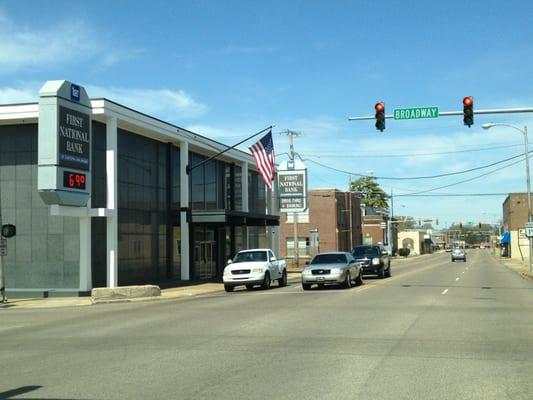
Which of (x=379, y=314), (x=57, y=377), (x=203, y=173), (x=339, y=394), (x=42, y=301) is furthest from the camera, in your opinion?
(x=203, y=173)

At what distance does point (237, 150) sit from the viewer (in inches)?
1697

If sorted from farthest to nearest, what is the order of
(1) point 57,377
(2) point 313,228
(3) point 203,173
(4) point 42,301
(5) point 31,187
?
(2) point 313,228, (3) point 203,173, (5) point 31,187, (4) point 42,301, (1) point 57,377

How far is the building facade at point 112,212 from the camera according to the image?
2816 centimetres

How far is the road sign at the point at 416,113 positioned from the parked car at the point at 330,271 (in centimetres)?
773

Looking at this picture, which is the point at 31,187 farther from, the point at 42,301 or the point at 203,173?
the point at 203,173

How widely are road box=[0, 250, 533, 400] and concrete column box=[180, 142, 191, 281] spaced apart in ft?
49.5

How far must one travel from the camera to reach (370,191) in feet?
398

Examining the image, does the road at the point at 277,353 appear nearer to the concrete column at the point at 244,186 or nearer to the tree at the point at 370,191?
the concrete column at the point at 244,186

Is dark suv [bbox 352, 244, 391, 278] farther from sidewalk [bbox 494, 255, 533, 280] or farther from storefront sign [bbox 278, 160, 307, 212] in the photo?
storefront sign [bbox 278, 160, 307, 212]

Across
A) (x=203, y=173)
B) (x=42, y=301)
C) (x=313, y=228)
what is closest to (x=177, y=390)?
(x=42, y=301)

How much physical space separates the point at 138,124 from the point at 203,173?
9630 millimetres

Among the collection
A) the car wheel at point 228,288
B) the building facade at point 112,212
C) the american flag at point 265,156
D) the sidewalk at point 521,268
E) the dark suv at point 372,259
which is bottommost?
the sidewalk at point 521,268

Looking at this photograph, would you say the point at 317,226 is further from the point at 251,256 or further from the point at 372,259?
the point at 251,256

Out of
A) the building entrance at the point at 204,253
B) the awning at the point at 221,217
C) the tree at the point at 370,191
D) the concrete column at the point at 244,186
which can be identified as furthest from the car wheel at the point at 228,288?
the tree at the point at 370,191
